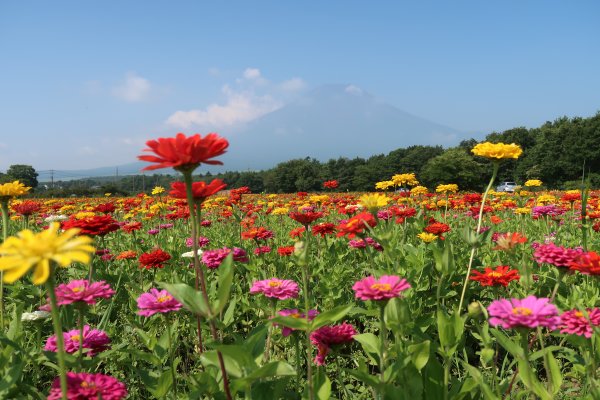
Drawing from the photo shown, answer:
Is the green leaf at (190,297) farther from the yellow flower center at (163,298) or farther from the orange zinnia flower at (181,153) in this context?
the yellow flower center at (163,298)

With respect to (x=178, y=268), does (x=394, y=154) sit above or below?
above

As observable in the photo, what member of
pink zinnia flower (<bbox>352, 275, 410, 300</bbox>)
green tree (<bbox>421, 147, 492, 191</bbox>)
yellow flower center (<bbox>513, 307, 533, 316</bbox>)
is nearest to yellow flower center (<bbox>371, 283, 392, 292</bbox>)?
pink zinnia flower (<bbox>352, 275, 410, 300</bbox>)

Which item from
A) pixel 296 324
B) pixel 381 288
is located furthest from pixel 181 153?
pixel 381 288

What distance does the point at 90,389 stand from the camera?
109 centimetres

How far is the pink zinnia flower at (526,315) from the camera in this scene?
1.17 m

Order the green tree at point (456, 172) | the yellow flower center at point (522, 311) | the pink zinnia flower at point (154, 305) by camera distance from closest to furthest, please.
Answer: the yellow flower center at point (522, 311)
the pink zinnia flower at point (154, 305)
the green tree at point (456, 172)

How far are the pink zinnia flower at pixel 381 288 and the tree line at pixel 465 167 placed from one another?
31.9 m

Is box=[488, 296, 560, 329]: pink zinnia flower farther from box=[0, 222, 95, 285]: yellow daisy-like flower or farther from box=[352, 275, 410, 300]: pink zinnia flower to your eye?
box=[0, 222, 95, 285]: yellow daisy-like flower

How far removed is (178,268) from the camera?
374 centimetres

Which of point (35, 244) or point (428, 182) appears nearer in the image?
point (35, 244)

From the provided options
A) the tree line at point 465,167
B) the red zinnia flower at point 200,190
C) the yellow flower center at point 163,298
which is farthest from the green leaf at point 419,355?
the tree line at point 465,167

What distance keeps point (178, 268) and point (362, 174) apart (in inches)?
2198

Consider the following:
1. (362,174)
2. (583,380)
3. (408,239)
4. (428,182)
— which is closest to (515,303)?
(583,380)

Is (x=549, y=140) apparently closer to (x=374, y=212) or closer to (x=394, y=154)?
(x=394, y=154)
